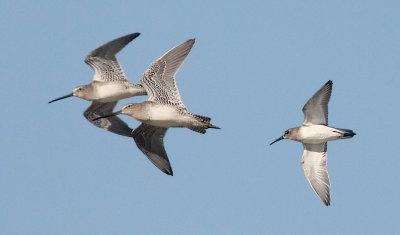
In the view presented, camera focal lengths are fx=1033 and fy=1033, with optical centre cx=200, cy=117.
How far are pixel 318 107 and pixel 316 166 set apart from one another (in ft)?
6.47

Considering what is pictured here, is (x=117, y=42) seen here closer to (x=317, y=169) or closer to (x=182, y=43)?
(x=182, y=43)

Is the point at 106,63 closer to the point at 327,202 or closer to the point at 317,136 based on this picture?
the point at 317,136

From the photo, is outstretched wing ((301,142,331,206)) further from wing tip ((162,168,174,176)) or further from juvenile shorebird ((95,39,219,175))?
wing tip ((162,168,174,176))

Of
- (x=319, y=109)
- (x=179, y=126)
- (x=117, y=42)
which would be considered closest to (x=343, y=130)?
(x=319, y=109)

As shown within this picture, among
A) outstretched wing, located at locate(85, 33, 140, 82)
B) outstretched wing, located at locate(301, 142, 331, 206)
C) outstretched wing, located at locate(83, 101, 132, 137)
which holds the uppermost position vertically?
outstretched wing, located at locate(85, 33, 140, 82)


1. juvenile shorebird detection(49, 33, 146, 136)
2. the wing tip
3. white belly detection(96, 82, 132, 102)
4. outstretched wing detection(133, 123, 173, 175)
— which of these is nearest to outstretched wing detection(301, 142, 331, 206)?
the wing tip

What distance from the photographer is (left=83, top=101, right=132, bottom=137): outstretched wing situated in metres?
30.4

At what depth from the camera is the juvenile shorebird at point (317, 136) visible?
1056 inches

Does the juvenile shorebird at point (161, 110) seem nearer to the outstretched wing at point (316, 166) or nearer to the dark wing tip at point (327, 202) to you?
the outstretched wing at point (316, 166)

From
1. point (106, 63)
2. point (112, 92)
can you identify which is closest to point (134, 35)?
→ point (106, 63)

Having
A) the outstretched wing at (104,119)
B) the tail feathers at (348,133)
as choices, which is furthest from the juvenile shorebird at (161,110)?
the tail feathers at (348,133)

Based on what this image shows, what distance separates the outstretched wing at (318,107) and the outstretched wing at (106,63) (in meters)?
5.26

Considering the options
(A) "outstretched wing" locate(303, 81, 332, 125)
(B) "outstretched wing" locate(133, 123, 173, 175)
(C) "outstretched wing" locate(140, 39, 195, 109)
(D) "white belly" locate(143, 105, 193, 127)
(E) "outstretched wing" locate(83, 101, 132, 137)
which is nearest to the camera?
(D) "white belly" locate(143, 105, 193, 127)

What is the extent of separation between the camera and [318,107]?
26953 millimetres
